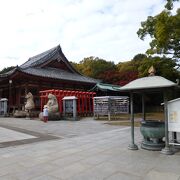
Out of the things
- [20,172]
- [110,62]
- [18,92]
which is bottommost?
[20,172]

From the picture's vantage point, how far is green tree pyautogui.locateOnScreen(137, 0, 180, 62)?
1473 cm

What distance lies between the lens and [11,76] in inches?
832

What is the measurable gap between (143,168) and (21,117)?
56.5 feet

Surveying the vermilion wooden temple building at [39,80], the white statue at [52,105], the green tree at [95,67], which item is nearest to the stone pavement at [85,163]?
the white statue at [52,105]

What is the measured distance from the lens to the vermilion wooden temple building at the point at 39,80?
22.0 meters

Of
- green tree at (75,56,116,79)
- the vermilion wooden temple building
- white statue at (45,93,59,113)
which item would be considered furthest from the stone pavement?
green tree at (75,56,116,79)

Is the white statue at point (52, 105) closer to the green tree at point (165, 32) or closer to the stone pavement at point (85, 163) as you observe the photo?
the green tree at point (165, 32)

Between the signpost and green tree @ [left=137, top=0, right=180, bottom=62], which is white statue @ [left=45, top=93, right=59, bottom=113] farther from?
the signpost

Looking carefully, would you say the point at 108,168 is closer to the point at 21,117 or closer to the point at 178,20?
the point at 178,20

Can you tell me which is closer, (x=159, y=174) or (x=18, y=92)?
(x=159, y=174)

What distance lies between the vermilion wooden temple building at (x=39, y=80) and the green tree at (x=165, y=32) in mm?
10412

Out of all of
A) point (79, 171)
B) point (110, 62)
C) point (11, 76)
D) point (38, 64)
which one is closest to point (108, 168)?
point (79, 171)


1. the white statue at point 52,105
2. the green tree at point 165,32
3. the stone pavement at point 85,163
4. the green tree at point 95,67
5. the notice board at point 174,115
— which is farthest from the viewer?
the green tree at point 95,67

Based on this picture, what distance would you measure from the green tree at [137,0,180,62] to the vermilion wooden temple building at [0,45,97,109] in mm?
10412
